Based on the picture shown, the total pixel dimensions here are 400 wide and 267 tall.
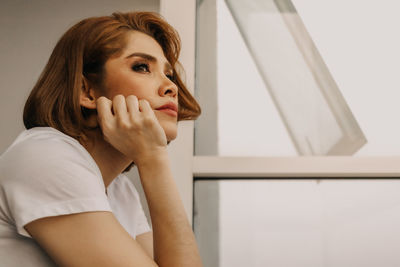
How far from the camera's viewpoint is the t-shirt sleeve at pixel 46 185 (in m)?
0.71

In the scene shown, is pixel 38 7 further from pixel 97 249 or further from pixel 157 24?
pixel 97 249

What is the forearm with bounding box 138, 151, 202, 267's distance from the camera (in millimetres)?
779

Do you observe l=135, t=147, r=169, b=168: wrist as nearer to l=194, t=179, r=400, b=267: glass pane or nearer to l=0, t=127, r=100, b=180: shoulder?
l=0, t=127, r=100, b=180: shoulder

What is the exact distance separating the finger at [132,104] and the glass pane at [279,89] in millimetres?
389

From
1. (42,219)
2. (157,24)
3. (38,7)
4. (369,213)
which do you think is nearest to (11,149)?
(42,219)

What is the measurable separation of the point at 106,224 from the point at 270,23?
36.0 inches

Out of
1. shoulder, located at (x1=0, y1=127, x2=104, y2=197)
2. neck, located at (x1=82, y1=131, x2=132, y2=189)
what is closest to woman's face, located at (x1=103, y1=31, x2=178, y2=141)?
neck, located at (x1=82, y1=131, x2=132, y2=189)

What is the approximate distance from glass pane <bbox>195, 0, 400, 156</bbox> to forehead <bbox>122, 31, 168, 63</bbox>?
0.94 feet

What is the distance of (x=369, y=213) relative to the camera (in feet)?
3.98

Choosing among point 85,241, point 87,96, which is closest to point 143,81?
point 87,96

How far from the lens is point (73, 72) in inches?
38.0

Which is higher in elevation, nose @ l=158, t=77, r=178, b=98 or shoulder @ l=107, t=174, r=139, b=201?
nose @ l=158, t=77, r=178, b=98

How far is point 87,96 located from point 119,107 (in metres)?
0.14

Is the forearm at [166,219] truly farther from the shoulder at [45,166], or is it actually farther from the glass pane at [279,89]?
the glass pane at [279,89]
